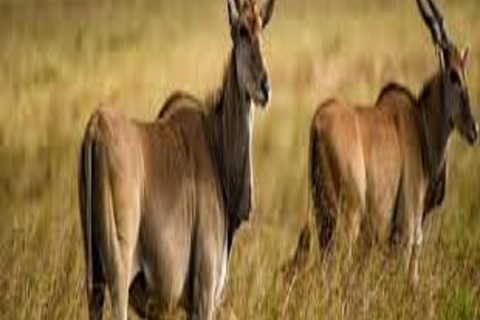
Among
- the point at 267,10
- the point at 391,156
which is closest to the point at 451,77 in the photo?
the point at 391,156

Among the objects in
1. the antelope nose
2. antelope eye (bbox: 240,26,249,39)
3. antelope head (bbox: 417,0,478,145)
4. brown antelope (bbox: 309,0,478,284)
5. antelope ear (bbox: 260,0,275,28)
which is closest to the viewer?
the antelope nose

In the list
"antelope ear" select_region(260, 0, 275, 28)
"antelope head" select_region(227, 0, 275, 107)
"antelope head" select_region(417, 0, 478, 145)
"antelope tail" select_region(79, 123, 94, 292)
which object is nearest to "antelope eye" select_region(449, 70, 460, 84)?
"antelope head" select_region(417, 0, 478, 145)

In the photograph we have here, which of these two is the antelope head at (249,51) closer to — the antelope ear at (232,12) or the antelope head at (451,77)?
the antelope ear at (232,12)

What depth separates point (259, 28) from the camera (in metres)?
7.75

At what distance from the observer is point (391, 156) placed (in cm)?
992

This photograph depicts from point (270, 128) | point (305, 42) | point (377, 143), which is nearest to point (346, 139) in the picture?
point (377, 143)

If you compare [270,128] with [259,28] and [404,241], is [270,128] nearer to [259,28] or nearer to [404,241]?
[404,241]

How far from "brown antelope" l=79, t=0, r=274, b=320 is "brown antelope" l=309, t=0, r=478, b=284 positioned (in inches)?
49.3

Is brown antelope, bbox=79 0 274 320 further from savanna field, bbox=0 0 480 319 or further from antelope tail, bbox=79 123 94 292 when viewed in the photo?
savanna field, bbox=0 0 480 319

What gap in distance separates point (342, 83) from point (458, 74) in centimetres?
642

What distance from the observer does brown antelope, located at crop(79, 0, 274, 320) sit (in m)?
6.91

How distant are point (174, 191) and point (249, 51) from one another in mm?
729

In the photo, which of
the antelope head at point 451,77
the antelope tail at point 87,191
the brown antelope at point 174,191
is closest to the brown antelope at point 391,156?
the antelope head at point 451,77

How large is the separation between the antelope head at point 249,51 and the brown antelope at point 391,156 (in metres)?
1.35
